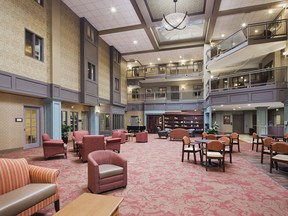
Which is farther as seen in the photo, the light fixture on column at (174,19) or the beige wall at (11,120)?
the light fixture on column at (174,19)

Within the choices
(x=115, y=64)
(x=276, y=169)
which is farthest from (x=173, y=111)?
(x=276, y=169)

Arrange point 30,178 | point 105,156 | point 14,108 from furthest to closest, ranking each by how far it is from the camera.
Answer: point 14,108, point 105,156, point 30,178

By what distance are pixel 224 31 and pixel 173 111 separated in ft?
26.5

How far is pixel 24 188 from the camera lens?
8.73 feet

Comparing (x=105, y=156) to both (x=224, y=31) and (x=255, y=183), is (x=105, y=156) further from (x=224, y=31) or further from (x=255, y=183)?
(x=224, y=31)

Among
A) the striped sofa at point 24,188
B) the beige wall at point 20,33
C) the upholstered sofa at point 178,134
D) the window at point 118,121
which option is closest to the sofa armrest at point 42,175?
the striped sofa at point 24,188

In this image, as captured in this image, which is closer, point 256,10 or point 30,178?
point 30,178

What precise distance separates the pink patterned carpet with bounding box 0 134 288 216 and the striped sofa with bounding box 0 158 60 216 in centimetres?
46

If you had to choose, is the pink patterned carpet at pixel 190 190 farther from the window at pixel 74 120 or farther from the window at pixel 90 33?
the window at pixel 90 33

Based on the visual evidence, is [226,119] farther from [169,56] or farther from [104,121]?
[104,121]

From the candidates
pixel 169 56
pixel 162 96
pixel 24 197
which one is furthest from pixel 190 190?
pixel 169 56

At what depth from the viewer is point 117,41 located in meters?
14.2

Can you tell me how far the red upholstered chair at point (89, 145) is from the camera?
5.94 metres

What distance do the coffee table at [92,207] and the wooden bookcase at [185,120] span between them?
1446 centimetres
